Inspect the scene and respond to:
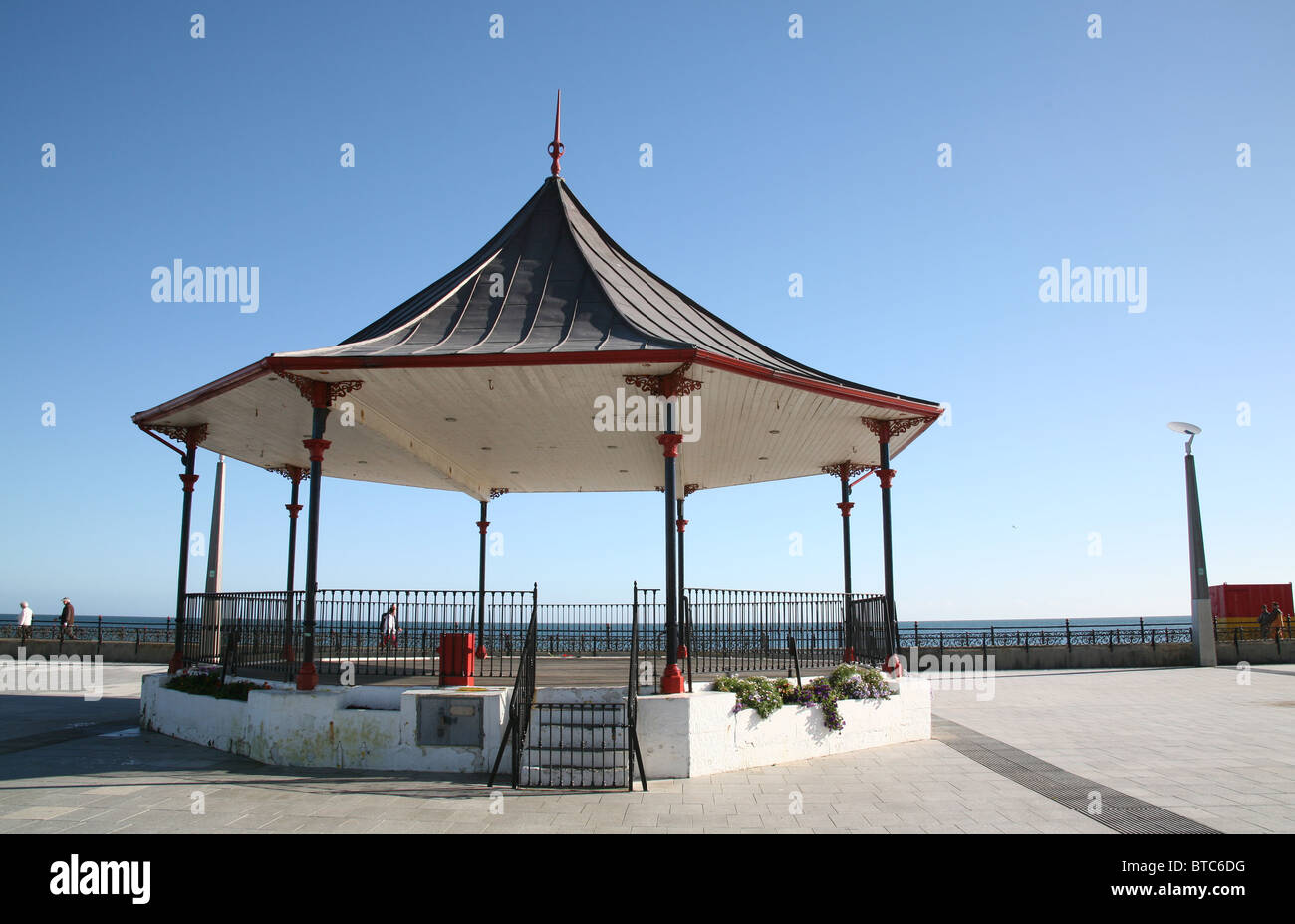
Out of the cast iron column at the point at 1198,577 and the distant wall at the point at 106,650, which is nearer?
the cast iron column at the point at 1198,577

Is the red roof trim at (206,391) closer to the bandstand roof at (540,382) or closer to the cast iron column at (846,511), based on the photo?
the bandstand roof at (540,382)

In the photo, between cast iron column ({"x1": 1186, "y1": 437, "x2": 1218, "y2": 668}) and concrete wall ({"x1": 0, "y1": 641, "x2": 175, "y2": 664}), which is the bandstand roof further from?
concrete wall ({"x1": 0, "y1": 641, "x2": 175, "y2": 664})

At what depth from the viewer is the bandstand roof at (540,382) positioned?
10680 mm

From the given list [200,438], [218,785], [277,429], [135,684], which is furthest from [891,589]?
[135,684]

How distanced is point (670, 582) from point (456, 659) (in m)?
2.95

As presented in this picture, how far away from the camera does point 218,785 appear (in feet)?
30.3

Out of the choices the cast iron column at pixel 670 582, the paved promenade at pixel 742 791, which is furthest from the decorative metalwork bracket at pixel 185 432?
the cast iron column at pixel 670 582

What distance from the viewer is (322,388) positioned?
36.1ft

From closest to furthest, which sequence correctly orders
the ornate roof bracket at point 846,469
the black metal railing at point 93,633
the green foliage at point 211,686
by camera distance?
1. the green foliage at point 211,686
2. the ornate roof bracket at point 846,469
3. the black metal railing at point 93,633

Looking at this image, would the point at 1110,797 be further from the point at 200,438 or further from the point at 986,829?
the point at 200,438

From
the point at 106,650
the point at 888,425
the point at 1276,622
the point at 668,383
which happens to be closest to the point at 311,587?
the point at 668,383

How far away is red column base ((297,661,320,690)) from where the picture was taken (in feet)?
35.4

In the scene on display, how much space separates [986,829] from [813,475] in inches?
453

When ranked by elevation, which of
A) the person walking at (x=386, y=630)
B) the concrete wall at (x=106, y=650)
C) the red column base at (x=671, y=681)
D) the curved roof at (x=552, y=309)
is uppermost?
the curved roof at (x=552, y=309)
